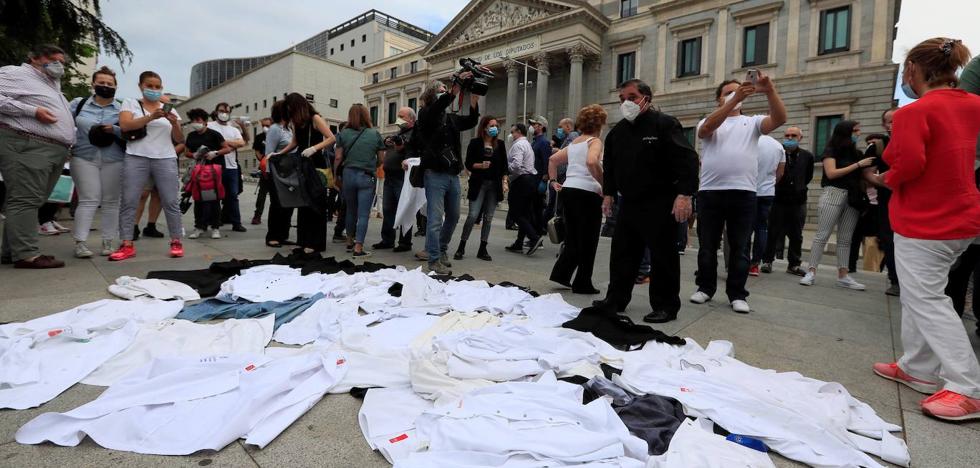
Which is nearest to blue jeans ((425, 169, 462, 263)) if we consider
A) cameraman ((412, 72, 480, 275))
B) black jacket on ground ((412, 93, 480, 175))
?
cameraman ((412, 72, 480, 275))

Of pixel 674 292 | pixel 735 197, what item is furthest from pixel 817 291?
pixel 674 292

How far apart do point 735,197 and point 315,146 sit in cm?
471

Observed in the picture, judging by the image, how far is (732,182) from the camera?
4.04 meters

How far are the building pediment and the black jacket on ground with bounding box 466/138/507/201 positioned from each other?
93.1 ft

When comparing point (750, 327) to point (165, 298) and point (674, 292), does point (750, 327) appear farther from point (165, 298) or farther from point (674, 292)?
point (165, 298)

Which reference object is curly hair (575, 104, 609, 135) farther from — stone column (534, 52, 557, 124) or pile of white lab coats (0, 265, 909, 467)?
stone column (534, 52, 557, 124)

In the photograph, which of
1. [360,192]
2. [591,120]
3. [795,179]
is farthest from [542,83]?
[591,120]

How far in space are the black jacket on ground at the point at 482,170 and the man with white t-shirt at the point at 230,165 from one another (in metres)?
4.03

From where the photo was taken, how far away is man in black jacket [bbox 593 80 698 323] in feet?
11.9

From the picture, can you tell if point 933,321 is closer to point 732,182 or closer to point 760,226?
point 732,182

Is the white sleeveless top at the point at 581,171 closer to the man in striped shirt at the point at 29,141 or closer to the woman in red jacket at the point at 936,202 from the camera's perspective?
the woman in red jacket at the point at 936,202

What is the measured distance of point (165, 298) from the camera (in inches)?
145

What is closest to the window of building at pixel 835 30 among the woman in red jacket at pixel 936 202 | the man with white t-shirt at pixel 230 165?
the woman in red jacket at pixel 936 202

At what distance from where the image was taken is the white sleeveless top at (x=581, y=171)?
4566mm
